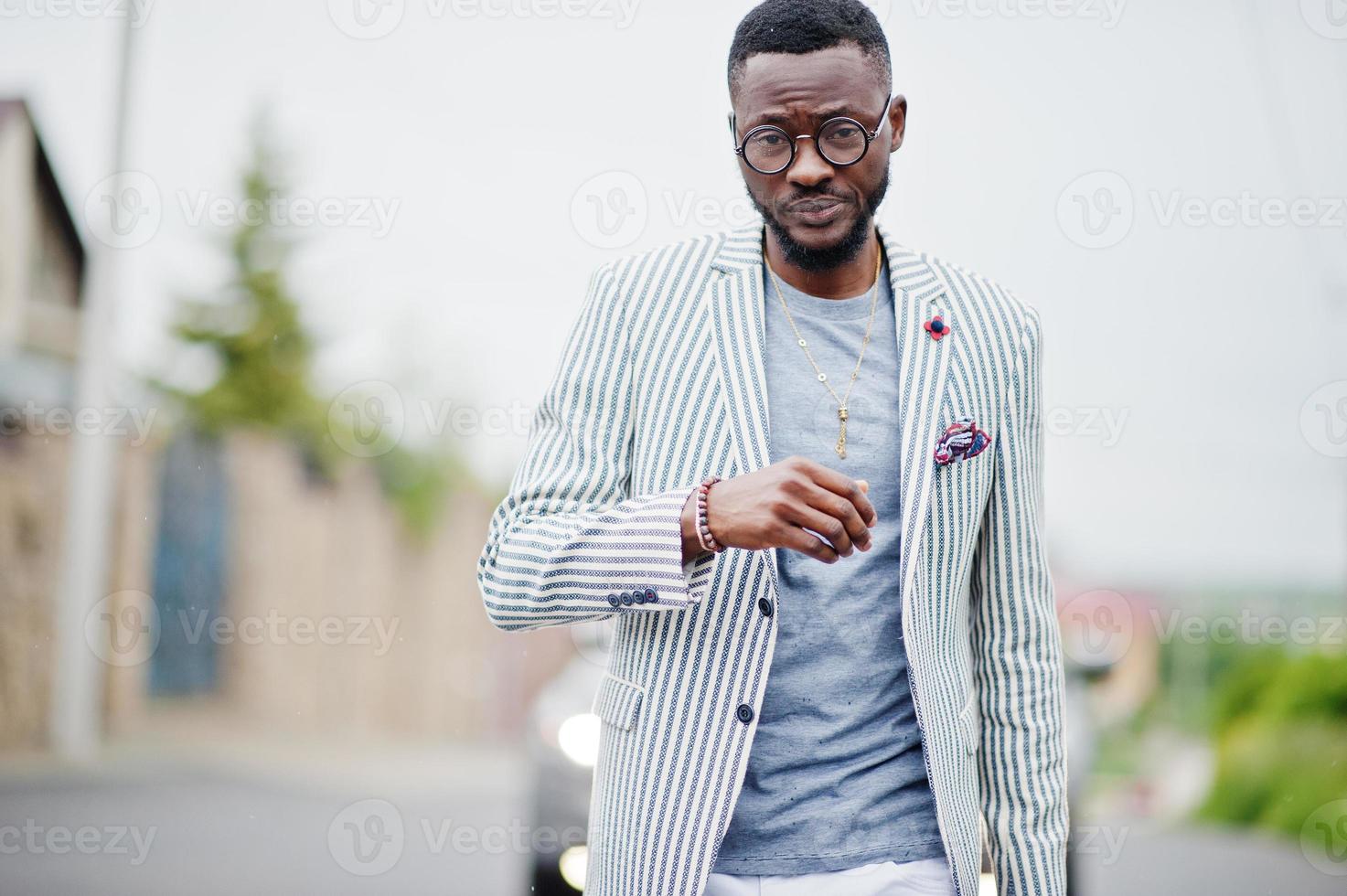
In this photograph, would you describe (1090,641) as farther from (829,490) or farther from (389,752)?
(389,752)

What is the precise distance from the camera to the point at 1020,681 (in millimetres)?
2164

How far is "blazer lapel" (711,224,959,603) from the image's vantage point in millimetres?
1977

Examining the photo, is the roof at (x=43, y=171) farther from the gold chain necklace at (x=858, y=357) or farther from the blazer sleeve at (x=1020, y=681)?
the blazer sleeve at (x=1020, y=681)

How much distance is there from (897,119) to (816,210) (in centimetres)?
27

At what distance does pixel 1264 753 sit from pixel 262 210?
1078cm

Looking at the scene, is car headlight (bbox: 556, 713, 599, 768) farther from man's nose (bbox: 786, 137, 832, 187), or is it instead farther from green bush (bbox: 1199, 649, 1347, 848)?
green bush (bbox: 1199, 649, 1347, 848)

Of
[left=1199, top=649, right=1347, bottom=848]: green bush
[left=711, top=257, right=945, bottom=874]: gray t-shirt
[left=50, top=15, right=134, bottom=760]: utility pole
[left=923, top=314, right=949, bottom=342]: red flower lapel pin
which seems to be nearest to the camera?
[left=711, top=257, right=945, bottom=874]: gray t-shirt

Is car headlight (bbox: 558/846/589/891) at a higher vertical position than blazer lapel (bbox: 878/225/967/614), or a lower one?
lower

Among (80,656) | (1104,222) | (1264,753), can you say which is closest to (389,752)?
(80,656)

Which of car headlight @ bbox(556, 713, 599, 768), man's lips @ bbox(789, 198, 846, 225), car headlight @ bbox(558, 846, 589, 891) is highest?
man's lips @ bbox(789, 198, 846, 225)

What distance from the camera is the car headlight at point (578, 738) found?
4.95 meters

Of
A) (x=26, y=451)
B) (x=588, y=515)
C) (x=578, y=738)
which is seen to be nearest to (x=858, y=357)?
(x=588, y=515)

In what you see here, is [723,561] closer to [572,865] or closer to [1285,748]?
[572,865]

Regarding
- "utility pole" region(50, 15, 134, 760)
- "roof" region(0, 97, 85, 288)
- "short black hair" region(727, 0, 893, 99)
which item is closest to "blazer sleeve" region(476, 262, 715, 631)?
"short black hair" region(727, 0, 893, 99)
